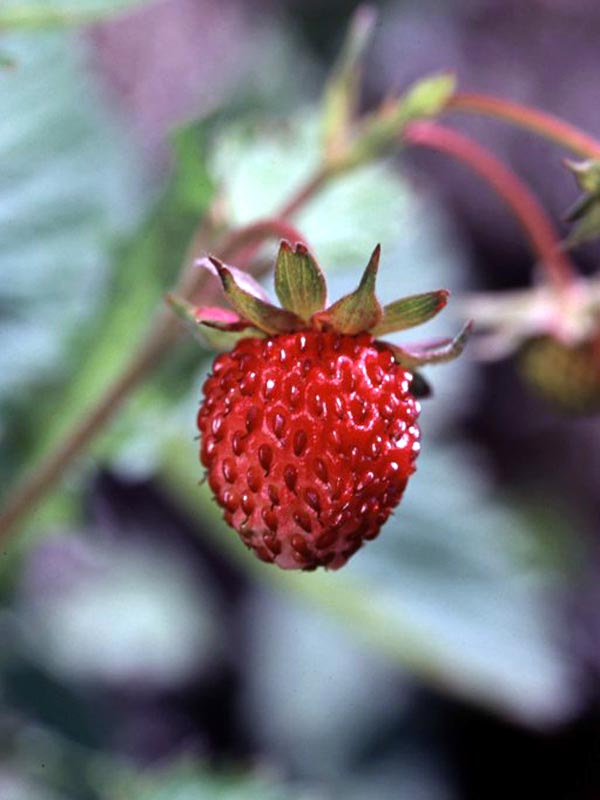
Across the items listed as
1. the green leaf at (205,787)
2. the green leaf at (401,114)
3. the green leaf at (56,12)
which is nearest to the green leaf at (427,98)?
the green leaf at (401,114)

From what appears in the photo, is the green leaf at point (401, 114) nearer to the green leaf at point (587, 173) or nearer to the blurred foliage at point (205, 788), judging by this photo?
the green leaf at point (587, 173)

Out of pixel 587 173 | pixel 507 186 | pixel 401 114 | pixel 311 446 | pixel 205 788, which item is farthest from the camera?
pixel 205 788

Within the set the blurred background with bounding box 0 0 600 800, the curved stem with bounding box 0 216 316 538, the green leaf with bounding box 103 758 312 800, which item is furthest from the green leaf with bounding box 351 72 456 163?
the green leaf with bounding box 103 758 312 800

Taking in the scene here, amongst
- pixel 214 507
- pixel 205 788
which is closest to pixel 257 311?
pixel 205 788

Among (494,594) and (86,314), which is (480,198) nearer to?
(494,594)

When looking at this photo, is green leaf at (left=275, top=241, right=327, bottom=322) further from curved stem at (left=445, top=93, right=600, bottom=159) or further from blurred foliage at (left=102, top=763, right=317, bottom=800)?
blurred foliage at (left=102, top=763, right=317, bottom=800)

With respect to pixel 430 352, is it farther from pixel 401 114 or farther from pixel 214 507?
pixel 214 507

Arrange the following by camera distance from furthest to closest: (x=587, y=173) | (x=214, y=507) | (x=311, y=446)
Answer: (x=214, y=507)
(x=587, y=173)
(x=311, y=446)

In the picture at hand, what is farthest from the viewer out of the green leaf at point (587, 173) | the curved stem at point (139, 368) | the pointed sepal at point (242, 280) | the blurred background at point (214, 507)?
the blurred background at point (214, 507)

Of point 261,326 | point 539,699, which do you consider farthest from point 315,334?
point 539,699
